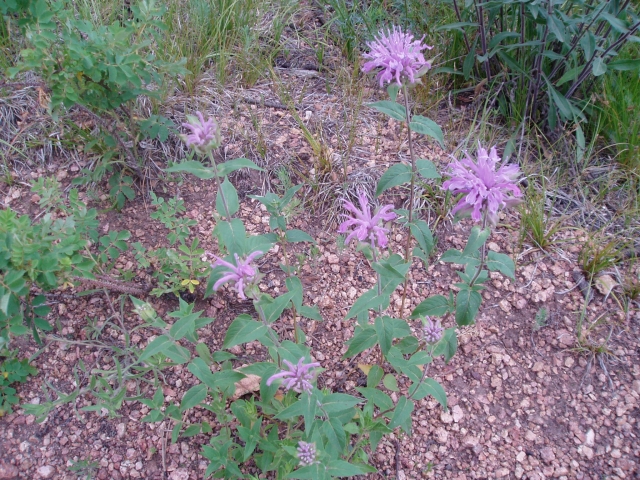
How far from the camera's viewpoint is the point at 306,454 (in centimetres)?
163

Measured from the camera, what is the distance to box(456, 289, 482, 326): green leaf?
1.85 metres

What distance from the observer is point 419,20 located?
11.7ft

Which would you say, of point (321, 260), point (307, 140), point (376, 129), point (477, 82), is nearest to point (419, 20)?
point (477, 82)

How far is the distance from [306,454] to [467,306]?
2.42 ft

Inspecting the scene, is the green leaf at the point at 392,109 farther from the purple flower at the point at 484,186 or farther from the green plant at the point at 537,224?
the green plant at the point at 537,224

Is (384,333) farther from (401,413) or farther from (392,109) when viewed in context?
(392,109)

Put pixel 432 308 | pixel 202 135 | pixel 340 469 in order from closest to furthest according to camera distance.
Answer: pixel 202 135 → pixel 340 469 → pixel 432 308

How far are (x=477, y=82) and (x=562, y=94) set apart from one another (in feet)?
1.67

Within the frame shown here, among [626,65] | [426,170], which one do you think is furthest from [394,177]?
[626,65]

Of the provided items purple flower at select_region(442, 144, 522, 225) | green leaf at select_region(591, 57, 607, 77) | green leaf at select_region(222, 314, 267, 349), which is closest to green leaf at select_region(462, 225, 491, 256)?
purple flower at select_region(442, 144, 522, 225)

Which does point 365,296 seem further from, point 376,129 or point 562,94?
point 562,94

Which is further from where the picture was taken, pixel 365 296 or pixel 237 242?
pixel 365 296

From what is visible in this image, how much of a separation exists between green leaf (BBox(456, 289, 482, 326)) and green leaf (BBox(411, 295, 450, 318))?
0.46 ft

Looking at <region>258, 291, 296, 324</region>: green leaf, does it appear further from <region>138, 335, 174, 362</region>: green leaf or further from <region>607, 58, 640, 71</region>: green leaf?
<region>607, 58, 640, 71</region>: green leaf
